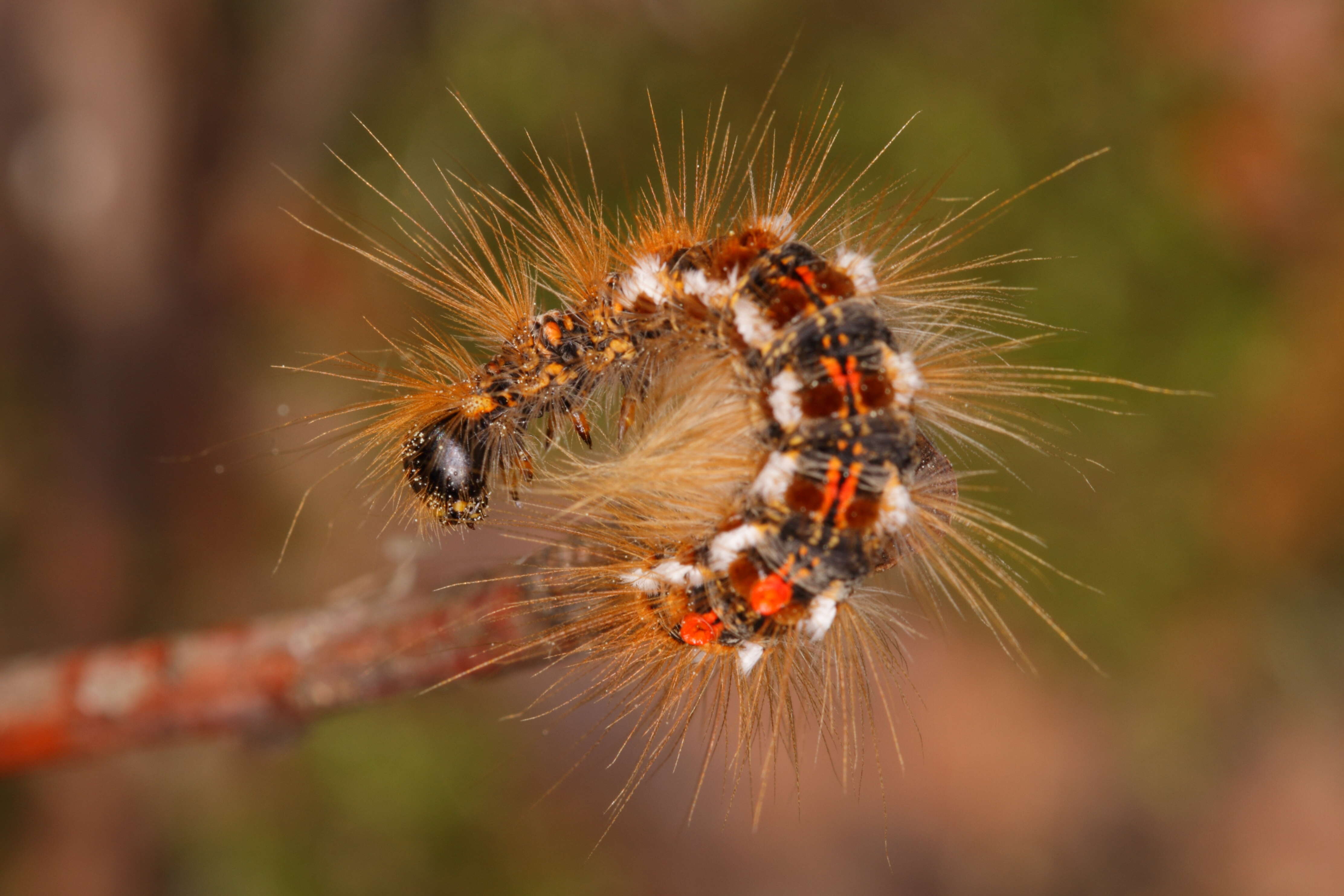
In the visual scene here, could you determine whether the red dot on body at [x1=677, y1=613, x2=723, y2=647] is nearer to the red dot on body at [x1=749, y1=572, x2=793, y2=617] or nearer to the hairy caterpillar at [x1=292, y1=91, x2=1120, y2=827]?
the hairy caterpillar at [x1=292, y1=91, x2=1120, y2=827]

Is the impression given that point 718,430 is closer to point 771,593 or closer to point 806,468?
point 806,468

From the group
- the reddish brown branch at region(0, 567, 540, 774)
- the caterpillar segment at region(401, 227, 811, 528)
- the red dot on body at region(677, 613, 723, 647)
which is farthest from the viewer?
the reddish brown branch at region(0, 567, 540, 774)

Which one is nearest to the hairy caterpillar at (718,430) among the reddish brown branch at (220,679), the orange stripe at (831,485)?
the orange stripe at (831,485)

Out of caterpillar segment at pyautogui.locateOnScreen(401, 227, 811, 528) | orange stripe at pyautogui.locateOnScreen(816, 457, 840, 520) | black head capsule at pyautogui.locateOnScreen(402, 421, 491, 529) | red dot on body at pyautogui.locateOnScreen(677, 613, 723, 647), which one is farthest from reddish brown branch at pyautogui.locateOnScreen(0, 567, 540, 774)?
orange stripe at pyautogui.locateOnScreen(816, 457, 840, 520)

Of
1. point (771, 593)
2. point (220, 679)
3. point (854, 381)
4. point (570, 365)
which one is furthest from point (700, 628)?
point (220, 679)

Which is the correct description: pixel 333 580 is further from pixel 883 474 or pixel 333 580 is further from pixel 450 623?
pixel 883 474
